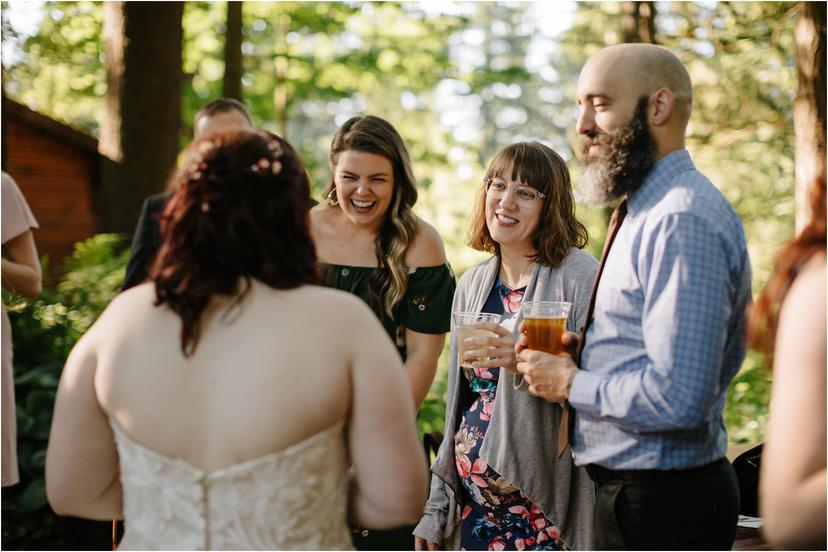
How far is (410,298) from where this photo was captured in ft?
11.1

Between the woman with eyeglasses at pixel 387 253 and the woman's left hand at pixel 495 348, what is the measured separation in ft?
2.03

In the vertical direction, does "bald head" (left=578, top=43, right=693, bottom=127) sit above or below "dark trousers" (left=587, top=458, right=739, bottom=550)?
above

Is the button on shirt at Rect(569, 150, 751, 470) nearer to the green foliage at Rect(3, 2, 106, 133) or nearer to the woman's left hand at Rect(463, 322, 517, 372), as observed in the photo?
the woman's left hand at Rect(463, 322, 517, 372)

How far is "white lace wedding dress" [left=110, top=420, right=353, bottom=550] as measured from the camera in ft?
5.82

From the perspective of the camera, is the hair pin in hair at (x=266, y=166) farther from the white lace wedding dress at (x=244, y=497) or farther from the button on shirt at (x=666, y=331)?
the button on shirt at (x=666, y=331)

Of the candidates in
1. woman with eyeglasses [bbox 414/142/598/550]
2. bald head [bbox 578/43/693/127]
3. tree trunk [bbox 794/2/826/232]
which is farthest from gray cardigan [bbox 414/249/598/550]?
tree trunk [bbox 794/2/826/232]

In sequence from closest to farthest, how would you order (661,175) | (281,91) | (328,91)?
(661,175)
(328,91)
(281,91)

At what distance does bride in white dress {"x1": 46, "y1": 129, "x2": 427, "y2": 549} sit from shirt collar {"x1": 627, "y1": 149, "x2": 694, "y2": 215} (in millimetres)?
1044

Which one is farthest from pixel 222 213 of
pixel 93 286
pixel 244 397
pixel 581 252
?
pixel 93 286

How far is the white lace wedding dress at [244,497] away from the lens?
5.82ft

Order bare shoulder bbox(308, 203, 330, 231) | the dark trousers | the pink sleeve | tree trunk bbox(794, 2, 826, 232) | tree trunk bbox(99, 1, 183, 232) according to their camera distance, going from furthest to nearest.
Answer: tree trunk bbox(99, 1, 183, 232) → tree trunk bbox(794, 2, 826, 232) → the pink sleeve → bare shoulder bbox(308, 203, 330, 231) → the dark trousers

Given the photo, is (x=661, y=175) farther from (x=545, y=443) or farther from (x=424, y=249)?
(x=424, y=249)

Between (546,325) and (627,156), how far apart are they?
1.89 feet

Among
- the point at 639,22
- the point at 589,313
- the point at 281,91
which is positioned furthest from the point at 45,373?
the point at 281,91
